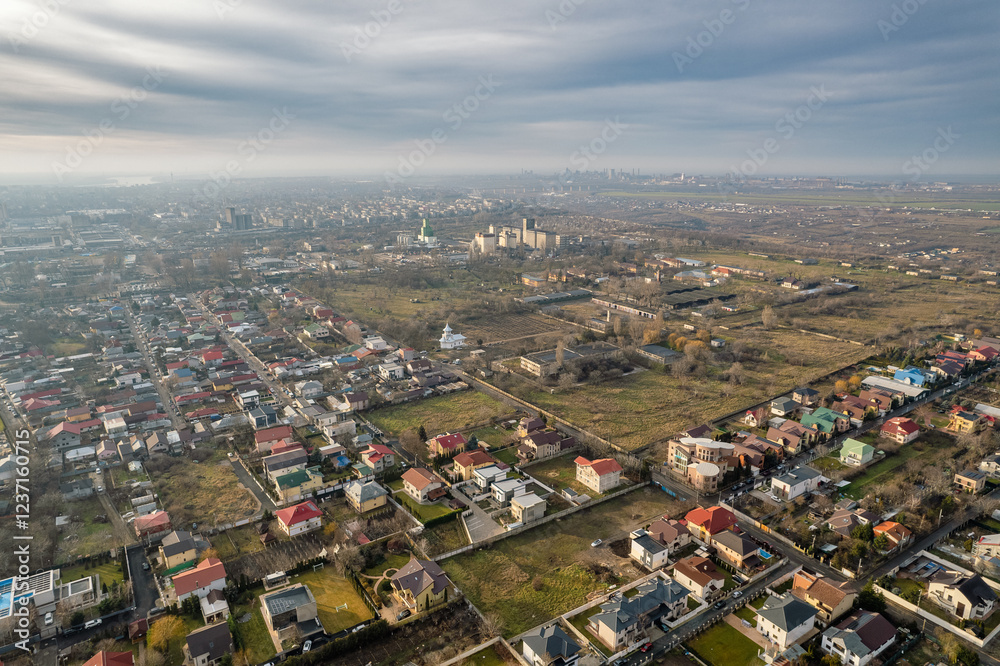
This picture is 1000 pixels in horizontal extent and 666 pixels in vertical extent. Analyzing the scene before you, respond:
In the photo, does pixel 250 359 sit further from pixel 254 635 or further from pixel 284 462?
pixel 254 635

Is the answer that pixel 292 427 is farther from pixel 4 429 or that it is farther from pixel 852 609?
pixel 852 609

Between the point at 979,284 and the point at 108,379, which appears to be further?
the point at 979,284

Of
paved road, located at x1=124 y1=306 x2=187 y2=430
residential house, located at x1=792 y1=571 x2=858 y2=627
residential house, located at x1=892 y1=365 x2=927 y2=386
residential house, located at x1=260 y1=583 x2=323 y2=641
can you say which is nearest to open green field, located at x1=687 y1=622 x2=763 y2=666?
residential house, located at x1=792 y1=571 x2=858 y2=627

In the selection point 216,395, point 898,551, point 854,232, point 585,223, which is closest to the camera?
point 898,551

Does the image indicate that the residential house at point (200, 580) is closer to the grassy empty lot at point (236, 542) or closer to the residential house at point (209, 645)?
the grassy empty lot at point (236, 542)

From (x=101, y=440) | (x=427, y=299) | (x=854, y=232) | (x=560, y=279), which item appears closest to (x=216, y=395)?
(x=101, y=440)

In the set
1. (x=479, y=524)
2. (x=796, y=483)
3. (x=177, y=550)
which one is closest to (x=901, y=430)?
(x=796, y=483)
